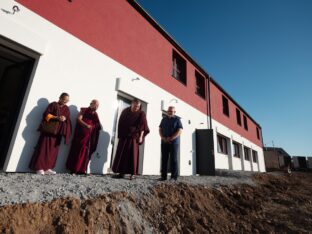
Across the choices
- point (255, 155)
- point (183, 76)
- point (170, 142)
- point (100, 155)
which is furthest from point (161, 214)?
point (255, 155)

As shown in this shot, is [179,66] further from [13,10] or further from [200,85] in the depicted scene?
[13,10]

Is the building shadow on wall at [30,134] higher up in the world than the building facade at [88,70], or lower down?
lower down

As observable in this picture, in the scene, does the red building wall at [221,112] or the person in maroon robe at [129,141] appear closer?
the person in maroon robe at [129,141]

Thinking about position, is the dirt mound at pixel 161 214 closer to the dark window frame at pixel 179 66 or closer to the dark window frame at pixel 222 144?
the dark window frame at pixel 179 66

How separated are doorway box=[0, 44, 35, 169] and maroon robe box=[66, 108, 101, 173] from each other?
1159 mm

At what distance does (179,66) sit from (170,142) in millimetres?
6256

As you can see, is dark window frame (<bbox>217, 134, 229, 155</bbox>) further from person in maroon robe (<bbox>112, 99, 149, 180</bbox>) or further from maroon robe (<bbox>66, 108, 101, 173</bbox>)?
maroon robe (<bbox>66, 108, 101, 173</bbox>)

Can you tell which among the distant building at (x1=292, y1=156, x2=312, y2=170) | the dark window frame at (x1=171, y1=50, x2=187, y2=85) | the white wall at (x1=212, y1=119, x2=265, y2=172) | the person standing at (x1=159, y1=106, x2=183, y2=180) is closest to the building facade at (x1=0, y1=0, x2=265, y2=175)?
the dark window frame at (x1=171, y1=50, x2=187, y2=85)

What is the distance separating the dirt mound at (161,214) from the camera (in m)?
1.94

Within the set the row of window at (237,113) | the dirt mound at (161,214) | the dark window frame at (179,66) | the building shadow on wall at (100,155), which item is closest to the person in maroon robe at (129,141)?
the building shadow on wall at (100,155)

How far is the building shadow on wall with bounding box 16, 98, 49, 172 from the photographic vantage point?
144 inches

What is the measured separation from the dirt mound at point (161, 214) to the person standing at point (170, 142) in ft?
2.27

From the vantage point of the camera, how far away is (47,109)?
155 inches

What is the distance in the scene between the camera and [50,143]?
12.9ft
